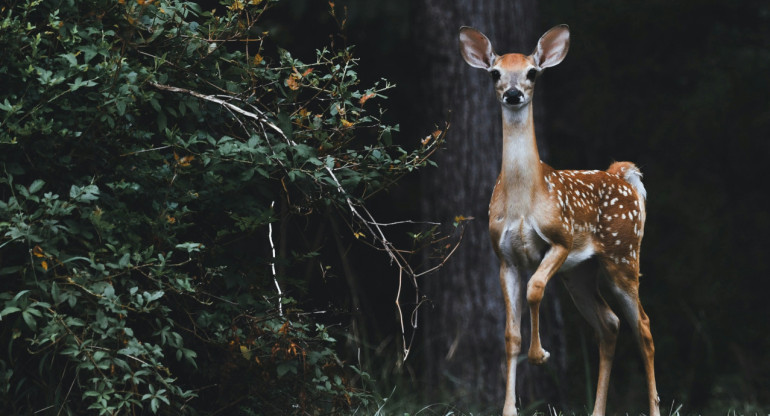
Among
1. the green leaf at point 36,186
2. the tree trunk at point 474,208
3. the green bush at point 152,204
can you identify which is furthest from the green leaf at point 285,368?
the tree trunk at point 474,208

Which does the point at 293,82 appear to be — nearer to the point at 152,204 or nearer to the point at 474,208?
the point at 152,204

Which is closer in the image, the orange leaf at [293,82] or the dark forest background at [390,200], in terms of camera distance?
the dark forest background at [390,200]

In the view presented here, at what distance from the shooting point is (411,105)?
956 centimetres

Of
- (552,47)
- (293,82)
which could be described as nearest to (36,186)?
(293,82)

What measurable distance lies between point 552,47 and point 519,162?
0.51m

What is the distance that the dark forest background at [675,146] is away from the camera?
31.6 feet

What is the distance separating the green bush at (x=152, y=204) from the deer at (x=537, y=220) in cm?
37

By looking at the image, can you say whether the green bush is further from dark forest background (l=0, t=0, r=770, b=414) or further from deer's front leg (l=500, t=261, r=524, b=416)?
deer's front leg (l=500, t=261, r=524, b=416)

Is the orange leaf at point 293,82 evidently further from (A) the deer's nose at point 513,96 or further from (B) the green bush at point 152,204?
(A) the deer's nose at point 513,96

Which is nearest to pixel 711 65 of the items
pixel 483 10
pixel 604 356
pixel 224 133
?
pixel 483 10

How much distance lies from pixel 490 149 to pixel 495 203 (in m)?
2.12

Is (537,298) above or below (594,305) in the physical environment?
above

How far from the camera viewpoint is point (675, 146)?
35.0 ft

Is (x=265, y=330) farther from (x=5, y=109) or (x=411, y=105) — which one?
(x=411, y=105)
